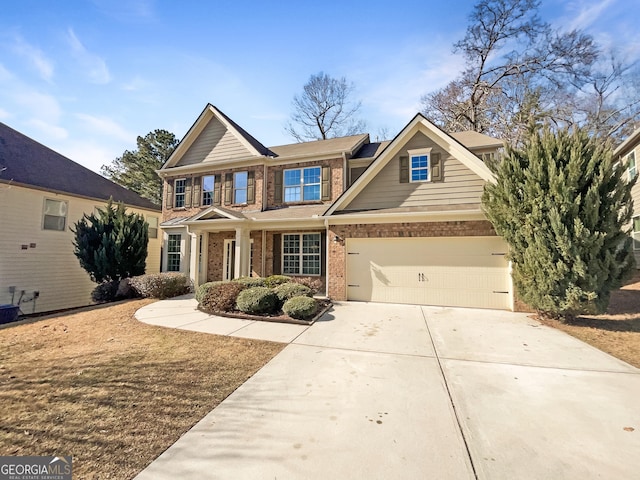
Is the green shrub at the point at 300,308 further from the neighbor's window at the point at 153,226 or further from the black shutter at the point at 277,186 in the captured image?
the neighbor's window at the point at 153,226

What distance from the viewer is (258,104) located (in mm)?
10828

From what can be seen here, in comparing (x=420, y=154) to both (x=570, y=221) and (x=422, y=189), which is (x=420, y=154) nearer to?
(x=422, y=189)

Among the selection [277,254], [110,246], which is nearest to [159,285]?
[110,246]

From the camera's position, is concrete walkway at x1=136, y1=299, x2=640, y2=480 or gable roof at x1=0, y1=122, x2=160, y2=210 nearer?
concrete walkway at x1=136, y1=299, x2=640, y2=480

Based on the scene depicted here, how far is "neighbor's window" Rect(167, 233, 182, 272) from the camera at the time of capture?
44.8 feet

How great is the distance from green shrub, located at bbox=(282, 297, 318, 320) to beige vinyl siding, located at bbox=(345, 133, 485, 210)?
14.3 ft

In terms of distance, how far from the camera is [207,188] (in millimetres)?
14070

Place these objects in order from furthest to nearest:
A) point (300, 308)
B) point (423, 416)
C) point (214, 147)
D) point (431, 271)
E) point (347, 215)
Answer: point (214, 147) < point (347, 215) < point (431, 271) < point (300, 308) < point (423, 416)

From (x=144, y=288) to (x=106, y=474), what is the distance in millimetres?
9804

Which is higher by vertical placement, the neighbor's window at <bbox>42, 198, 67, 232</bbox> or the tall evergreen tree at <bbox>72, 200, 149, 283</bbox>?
the neighbor's window at <bbox>42, 198, 67, 232</bbox>

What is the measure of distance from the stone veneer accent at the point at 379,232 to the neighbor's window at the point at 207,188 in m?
7.28

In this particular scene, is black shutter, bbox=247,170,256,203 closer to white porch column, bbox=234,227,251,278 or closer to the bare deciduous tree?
white porch column, bbox=234,227,251,278

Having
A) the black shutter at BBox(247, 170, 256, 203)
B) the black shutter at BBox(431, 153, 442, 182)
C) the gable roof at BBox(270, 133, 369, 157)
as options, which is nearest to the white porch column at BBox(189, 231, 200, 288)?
the black shutter at BBox(247, 170, 256, 203)

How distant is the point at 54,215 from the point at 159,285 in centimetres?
732
